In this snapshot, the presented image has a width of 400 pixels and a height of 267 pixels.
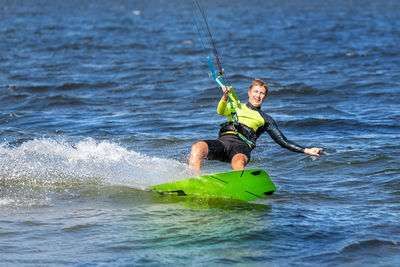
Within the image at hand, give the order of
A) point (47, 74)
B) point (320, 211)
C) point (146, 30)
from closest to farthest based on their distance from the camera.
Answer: point (320, 211), point (47, 74), point (146, 30)

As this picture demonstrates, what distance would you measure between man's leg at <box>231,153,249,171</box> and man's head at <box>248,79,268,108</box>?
104 centimetres

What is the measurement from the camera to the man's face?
334 inches

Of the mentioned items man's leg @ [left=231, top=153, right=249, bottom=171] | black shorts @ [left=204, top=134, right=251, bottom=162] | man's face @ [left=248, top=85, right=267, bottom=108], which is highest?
man's face @ [left=248, top=85, right=267, bottom=108]

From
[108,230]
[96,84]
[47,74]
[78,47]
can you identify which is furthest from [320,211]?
[78,47]

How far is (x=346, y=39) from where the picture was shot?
29.5m

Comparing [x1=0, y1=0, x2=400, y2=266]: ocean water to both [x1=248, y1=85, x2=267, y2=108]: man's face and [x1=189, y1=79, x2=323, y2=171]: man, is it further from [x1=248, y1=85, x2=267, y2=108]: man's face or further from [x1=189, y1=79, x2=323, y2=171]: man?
[x1=248, y1=85, x2=267, y2=108]: man's face

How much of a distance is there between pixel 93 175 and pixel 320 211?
11.4 ft

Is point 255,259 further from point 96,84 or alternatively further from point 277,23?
point 277,23

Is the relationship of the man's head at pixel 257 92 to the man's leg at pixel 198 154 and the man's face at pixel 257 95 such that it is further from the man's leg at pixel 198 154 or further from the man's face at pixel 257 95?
the man's leg at pixel 198 154

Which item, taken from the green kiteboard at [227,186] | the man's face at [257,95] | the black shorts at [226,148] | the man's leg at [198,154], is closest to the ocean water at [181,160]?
the green kiteboard at [227,186]

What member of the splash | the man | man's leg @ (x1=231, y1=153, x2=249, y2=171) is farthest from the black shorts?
the splash

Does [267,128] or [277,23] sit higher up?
[277,23]

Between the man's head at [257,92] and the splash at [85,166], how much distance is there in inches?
56.9

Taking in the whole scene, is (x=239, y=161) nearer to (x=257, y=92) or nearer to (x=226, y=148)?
(x=226, y=148)
